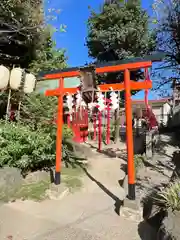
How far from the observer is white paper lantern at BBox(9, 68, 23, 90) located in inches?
271

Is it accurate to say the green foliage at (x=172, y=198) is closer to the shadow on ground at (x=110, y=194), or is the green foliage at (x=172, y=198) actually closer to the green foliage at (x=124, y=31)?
the shadow on ground at (x=110, y=194)

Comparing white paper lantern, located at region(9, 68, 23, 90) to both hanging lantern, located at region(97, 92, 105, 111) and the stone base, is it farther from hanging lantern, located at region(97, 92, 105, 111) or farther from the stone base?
the stone base

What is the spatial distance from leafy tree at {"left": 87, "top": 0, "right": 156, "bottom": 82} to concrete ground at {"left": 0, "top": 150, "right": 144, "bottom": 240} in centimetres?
1044

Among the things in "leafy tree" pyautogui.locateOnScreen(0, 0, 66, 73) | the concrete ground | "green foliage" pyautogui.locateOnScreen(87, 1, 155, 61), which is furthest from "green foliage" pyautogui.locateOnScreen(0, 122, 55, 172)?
"green foliage" pyautogui.locateOnScreen(87, 1, 155, 61)

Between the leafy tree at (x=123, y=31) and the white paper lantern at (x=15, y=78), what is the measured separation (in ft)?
27.7

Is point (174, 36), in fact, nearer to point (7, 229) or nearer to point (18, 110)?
point (18, 110)

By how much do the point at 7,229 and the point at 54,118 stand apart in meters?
5.68

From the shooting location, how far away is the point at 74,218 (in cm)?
422

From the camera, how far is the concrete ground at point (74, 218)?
353 cm

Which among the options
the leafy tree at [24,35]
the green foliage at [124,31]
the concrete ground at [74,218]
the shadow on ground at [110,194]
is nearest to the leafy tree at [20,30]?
the leafy tree at [24,35]

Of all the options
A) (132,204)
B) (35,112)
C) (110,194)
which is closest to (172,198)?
(132,204)

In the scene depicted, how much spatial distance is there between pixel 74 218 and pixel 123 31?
39.8 ft

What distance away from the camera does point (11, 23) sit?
318 inches

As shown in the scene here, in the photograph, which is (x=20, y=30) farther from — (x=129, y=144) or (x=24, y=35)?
(x=129, y=144)
